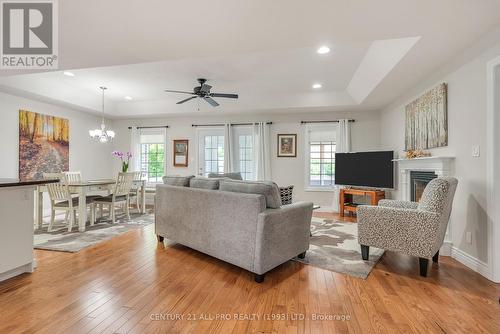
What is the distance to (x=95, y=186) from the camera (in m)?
4.41

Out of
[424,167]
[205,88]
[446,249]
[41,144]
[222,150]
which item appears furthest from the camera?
[222,150]

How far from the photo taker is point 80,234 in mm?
3928

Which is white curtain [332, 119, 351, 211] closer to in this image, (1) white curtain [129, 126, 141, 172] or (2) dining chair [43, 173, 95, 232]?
(2) dining chair [43, 173, 95, 232]

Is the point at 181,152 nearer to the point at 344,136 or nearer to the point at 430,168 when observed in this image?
the point at 344,136

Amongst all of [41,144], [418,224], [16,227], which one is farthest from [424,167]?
[41,144]

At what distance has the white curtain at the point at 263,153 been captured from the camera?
6230 millimetres

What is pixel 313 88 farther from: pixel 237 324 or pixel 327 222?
pixel 237 324

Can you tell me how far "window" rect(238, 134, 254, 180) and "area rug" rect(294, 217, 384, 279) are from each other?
8.64ft

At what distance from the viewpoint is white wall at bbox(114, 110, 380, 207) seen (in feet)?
19.3

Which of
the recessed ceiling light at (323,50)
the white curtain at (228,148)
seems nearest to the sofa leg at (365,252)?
the recessed ceiling light at (323,50)

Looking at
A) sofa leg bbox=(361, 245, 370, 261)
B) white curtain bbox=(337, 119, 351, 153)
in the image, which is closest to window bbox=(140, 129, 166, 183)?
white curtain bbox=(337, 119, 351, 153)

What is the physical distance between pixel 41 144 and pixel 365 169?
665cm

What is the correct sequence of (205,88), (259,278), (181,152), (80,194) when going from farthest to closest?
1. (181,152)
2. (205,88)
3. (80,194)
4. (259,278)

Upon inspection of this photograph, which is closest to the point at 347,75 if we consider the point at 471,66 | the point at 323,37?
the point at 471,66
